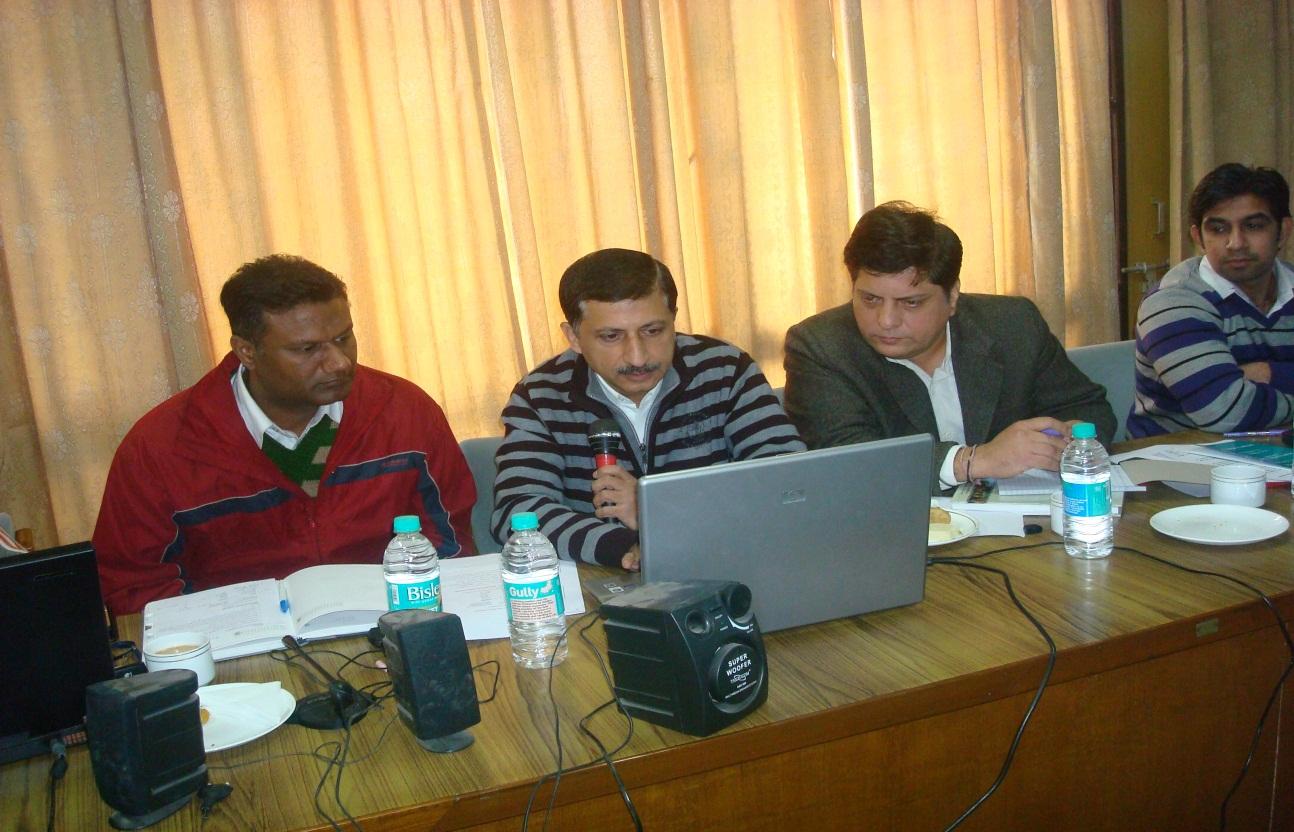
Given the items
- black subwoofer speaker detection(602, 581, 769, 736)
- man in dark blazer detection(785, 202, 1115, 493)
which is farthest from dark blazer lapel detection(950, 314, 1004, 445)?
black subwoofer speaker detection(602, 581, 769, 736)

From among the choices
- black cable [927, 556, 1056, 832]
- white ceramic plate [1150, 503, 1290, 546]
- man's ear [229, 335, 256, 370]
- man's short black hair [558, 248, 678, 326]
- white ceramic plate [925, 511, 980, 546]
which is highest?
man's short black hair [558, 248, 678, 326]

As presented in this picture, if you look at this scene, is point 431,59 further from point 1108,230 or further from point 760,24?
point 1108,230

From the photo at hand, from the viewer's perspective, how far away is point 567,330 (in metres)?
2.14

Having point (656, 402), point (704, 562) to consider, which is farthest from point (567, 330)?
point (704, 562)

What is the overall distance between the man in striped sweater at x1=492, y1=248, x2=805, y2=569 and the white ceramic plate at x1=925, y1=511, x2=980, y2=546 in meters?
0.40

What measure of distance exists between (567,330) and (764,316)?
59.3 inches

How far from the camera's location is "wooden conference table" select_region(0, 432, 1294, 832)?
117 centimetres

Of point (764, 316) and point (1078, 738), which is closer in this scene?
point (1078, 738)

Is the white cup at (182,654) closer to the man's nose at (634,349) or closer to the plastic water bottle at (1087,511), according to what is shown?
the man's nose at (634,349)

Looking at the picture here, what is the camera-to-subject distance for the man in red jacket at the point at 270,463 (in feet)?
6.86

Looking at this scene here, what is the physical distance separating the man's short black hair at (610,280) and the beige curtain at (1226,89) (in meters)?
2.79

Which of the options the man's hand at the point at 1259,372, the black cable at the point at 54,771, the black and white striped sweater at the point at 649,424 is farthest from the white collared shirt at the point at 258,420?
the man's hand at the point at 1259,372

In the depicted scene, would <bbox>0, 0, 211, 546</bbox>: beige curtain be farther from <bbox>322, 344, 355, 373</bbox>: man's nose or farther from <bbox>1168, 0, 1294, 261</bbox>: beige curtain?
<bbox>1168, 0, 1294, 261</bbox>: beige curtain

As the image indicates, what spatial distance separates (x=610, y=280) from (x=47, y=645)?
112 centimetres
